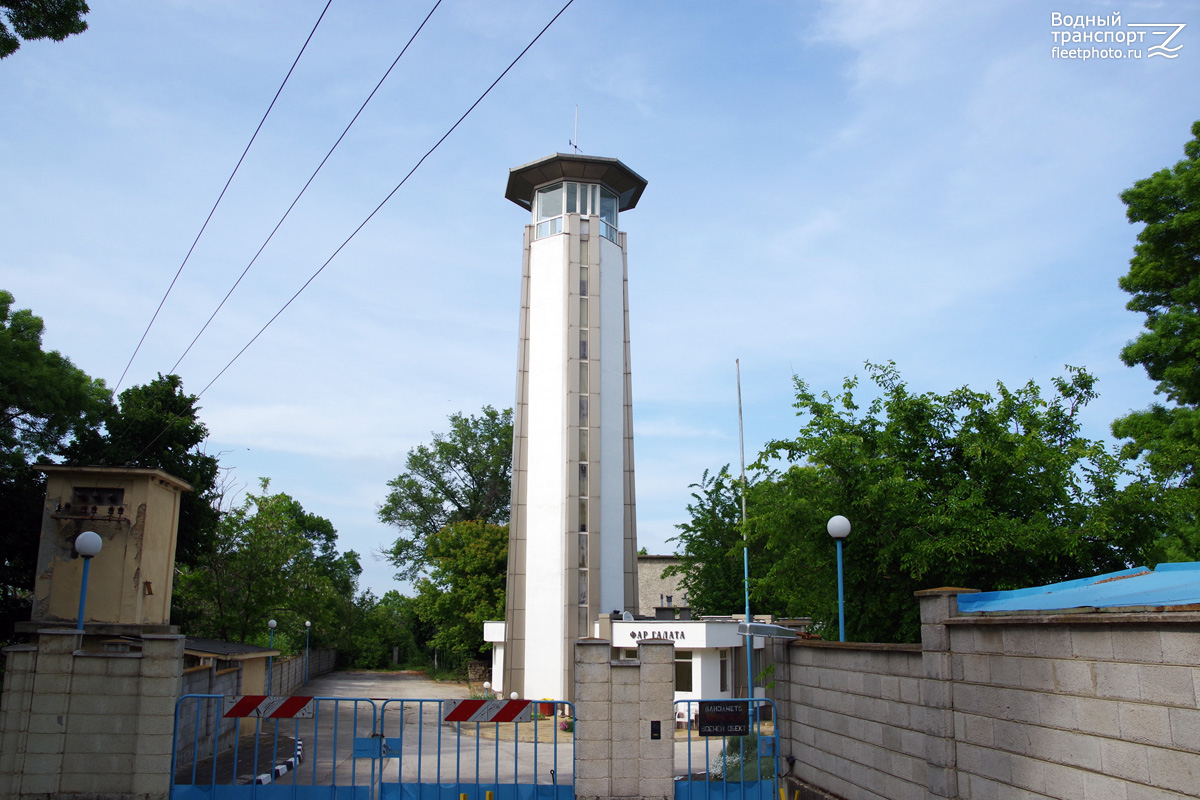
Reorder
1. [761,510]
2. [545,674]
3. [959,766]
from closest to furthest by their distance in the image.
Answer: [959,766] → [761,510] → [545,674]

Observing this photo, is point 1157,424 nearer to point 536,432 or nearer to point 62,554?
point 536,432

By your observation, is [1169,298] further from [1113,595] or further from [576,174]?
[576,174]

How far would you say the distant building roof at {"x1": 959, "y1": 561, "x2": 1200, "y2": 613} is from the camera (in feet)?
20.8

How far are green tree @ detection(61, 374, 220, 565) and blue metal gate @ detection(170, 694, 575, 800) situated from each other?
6124mm

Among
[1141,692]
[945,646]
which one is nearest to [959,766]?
[945,646]

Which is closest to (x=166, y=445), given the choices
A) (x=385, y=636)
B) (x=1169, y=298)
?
(x=1169, y=298)

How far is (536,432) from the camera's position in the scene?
31.7 m

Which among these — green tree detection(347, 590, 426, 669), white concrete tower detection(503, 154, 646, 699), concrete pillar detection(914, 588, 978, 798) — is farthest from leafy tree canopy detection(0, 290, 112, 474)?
green tree detection(347, 590, 426, 669)

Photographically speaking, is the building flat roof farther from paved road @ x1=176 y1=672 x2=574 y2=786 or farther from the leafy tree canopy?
paved road @ x1=176 y1=672 x2=574 y2=786

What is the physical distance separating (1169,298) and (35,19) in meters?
22.1

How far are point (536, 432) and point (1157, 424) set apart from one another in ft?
61.8

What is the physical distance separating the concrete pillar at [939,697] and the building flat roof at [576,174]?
87.1ft

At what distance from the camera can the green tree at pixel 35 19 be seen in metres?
11.4

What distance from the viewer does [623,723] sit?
39.1ft
